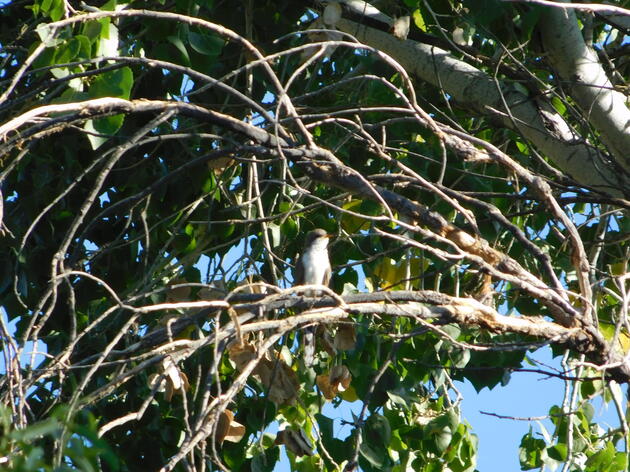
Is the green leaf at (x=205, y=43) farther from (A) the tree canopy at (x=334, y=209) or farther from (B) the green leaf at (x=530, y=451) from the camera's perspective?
(B) the green leaf at (x=530, y=451)

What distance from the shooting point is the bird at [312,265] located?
4113 mm

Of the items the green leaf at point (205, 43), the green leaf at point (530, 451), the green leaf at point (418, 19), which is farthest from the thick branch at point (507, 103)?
the green leaf at point (530, 451)

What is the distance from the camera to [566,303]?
2375 millimetres

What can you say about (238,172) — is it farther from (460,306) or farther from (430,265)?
(460,306)

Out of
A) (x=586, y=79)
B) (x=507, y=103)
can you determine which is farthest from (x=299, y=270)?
(x=586, y=79)

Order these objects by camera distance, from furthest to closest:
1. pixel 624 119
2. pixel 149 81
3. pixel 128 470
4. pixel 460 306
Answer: pixel 149 81
pixel 128 470
pixel 624 119
pixel 460 306

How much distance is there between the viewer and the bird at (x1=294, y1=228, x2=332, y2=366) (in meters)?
4.11

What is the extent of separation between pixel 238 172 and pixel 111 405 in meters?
1.22

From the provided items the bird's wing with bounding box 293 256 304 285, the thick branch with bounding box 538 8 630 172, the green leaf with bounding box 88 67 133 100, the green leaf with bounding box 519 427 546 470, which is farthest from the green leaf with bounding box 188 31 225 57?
the green leaf with bounding box 519 427 546 470

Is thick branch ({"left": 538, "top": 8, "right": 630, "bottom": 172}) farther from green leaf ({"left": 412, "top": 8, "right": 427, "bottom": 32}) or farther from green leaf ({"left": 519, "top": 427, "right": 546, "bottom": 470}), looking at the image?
green leaf ({"left": 519, "top": 427, "right": 546, "bottom": 470})

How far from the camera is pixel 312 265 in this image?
5156mm

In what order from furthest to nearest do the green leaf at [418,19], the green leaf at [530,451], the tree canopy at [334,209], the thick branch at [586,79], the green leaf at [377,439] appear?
1. the green leaf at [418,19]
2. the green leaf at [530,451]
3. the green leaf at [377,439]
4. the thick branch at [586,79]
5. the tree canopy at [334,209]

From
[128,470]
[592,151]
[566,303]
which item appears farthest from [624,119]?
[128,470]

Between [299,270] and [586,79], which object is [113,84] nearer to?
[586,79]
